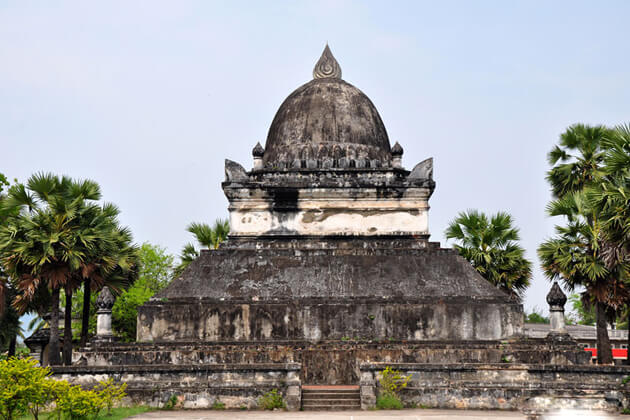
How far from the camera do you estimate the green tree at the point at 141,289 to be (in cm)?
3653

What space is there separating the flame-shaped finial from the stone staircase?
13801 mm

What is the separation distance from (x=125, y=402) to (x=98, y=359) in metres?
2.73

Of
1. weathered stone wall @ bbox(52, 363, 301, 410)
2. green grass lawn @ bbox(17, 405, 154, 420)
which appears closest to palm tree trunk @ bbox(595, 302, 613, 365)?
weathered stone wall @ bbox(52, 363, 301, 410)

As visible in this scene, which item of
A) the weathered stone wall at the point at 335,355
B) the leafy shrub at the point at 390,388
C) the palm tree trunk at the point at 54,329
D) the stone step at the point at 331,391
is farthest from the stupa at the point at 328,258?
the palm tree trunk at the point at 54,329

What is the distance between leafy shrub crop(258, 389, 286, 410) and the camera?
19.8 meters

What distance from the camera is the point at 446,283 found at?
81.2 ft

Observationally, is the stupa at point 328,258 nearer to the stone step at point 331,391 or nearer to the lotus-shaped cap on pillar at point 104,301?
the lotus-shaped cap on pillar at point 104,301

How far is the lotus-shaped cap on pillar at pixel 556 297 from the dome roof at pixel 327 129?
25.4ft

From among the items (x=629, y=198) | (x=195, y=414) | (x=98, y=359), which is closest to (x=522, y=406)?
(x=629, y=198)

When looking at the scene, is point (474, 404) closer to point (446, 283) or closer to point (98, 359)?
point (446, 283)

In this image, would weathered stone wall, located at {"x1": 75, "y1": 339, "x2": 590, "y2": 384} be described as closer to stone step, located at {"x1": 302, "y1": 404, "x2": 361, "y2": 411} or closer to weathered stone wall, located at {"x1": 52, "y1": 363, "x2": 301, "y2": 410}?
weathered stone wall, located at {"x1": 52, "y1": 363, "x2": 301, "y2": 410}

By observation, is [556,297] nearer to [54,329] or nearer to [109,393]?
[109,393]

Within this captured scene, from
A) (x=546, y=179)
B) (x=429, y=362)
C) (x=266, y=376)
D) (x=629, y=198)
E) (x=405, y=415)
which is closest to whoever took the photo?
(x=405, y=415)

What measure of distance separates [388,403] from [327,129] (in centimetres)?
1171
